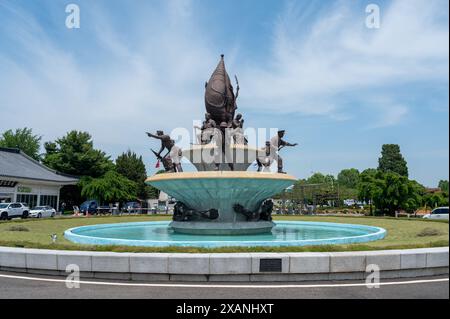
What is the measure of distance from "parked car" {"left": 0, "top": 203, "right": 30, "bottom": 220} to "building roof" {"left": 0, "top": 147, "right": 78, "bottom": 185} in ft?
18.9

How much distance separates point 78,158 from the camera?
51469 mm

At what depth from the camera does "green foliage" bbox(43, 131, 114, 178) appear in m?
51.9

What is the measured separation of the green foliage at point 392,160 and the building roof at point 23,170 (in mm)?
54187

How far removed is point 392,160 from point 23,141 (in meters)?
63.0

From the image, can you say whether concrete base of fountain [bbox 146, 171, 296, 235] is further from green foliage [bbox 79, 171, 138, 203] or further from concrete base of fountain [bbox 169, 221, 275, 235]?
green foliage [bbox 79, 171, 138, 203]

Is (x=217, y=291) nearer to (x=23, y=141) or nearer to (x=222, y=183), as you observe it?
(x=222, y=183)

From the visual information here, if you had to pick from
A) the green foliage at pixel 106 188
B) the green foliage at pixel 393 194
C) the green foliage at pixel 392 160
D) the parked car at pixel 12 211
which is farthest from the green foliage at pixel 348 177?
the parked car at pixel 12 211

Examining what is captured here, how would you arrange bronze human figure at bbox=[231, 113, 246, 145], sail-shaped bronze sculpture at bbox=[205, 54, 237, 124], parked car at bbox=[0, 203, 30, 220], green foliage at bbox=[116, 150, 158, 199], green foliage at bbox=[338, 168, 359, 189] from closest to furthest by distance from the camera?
bronze human figure at bbox=[231, 113, 246, 145], sail-shaped bronze sculpture at bbox=[205, 54, 237, 124], parked car at bbox=[0, 203, 30, 220], green foliage at bbox=[116, 150, 158, 199], green foliage at bbox=[338, 168, 359, 189]

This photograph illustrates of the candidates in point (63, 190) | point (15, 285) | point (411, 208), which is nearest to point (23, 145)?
point (63, 190)

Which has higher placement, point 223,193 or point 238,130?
point 238,130

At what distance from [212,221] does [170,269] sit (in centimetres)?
752

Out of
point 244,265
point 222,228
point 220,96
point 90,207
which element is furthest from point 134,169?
point 244,265

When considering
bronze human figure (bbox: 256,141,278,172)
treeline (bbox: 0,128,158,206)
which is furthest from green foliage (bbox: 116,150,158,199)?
bronze human figure (bbox: 256,141,278,172)
